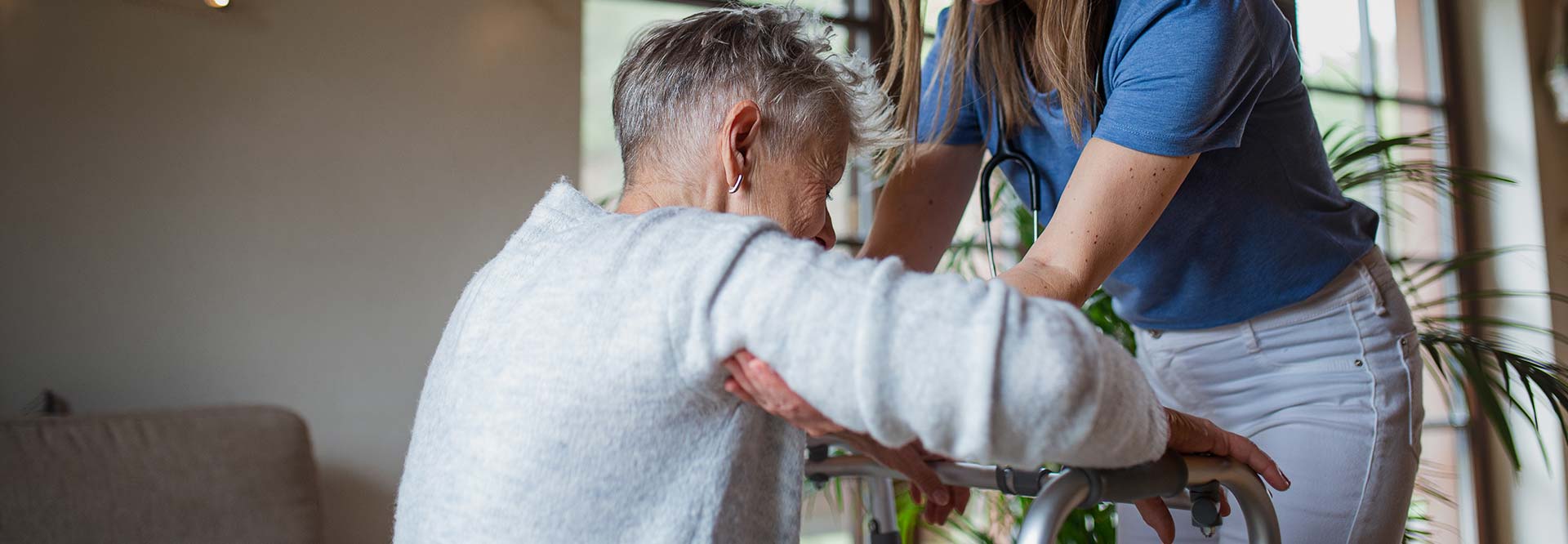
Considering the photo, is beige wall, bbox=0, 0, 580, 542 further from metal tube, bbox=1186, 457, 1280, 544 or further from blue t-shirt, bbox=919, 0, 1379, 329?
metal tube, bbox=1186, 457, 1280, 544

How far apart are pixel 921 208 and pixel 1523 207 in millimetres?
3912

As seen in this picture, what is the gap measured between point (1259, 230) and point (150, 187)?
90.5 inches

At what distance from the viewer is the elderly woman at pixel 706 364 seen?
57 cm

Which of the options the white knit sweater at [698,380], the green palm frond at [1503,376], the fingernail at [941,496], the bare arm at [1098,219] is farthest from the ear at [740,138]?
the green palm frond at [1503,376]

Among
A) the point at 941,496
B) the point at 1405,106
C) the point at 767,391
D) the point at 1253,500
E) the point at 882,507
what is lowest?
the point at 882,507

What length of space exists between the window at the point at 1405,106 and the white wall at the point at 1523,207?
0.14m

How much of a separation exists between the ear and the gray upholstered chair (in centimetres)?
161

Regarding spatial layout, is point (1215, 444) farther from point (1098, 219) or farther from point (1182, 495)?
point (1098, 219)

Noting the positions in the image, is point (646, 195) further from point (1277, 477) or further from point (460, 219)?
point (460, 219)

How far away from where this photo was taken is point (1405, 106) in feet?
14.2

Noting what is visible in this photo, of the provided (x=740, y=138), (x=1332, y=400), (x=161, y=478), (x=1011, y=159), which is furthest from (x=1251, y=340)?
(x=161, y=478)

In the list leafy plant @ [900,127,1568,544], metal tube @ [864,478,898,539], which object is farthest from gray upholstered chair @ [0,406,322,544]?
leafy plant @ [900,127,1568,544]

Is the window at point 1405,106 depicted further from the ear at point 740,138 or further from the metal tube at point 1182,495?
the ear at point 740,138

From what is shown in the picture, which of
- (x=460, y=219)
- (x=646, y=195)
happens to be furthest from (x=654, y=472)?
(x=460, y=219)
